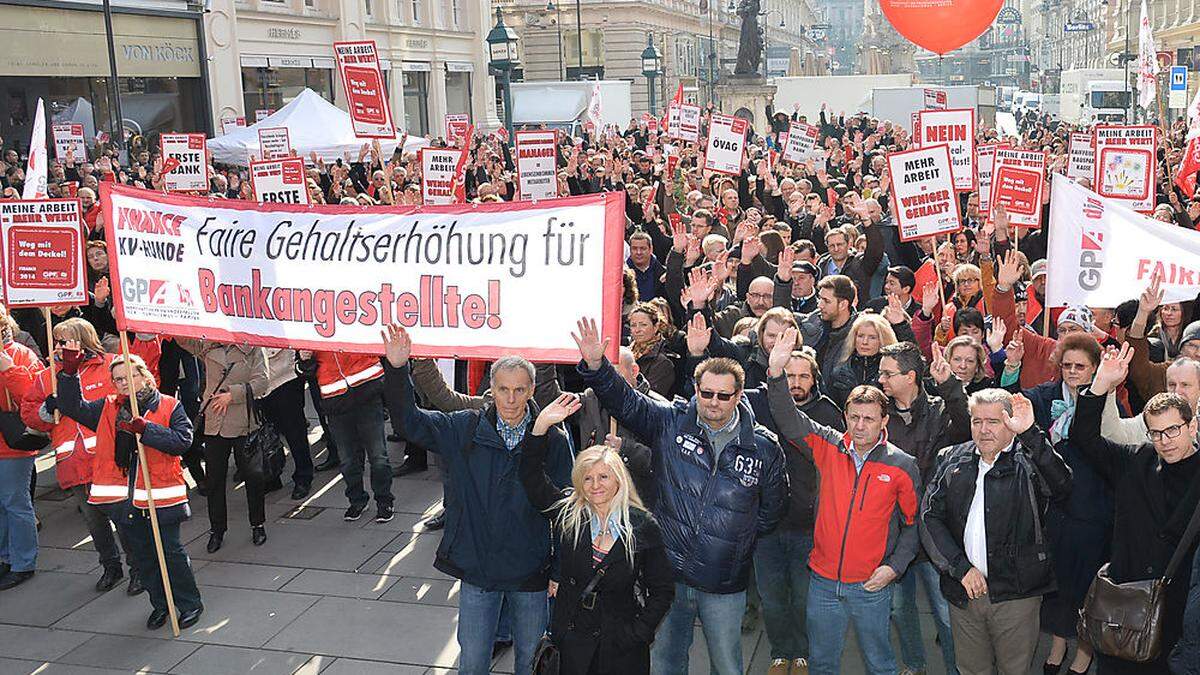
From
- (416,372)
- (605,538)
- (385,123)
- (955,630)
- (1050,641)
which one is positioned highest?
(385,123)

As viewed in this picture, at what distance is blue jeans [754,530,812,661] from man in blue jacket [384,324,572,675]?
1203 millimetres

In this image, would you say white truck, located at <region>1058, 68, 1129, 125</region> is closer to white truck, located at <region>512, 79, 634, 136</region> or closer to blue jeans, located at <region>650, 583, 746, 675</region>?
white truck, located at <region>512, 79, 634, 136</region>

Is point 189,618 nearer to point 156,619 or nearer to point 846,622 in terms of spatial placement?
point 156,619

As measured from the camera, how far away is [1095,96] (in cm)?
5400

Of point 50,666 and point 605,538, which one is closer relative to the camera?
point 605,538

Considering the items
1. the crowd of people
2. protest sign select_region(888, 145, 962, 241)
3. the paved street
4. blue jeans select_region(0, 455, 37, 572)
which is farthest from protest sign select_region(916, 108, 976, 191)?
blue jeans select_region(0, 455, 37, 572)

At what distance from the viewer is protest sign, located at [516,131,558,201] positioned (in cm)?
1377

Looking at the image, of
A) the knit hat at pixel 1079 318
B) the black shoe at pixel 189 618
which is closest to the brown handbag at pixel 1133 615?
the knit hat at pixel 1079 318

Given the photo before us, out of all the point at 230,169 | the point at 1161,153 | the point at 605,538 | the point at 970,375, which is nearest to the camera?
the point at 605,538

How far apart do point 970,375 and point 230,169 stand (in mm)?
18066

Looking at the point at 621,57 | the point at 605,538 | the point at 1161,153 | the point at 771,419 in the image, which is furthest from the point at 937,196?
the point at 621,57

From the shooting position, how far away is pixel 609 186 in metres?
17.7

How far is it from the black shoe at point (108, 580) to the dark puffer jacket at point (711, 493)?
3903mm

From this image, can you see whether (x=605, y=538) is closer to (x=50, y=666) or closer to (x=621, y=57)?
(x=50, y=666)
